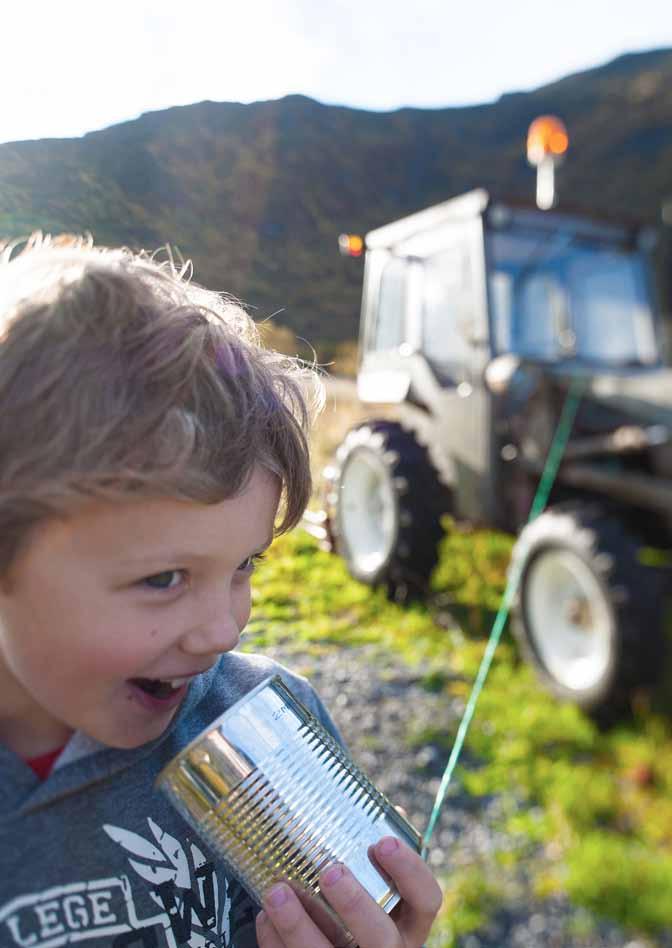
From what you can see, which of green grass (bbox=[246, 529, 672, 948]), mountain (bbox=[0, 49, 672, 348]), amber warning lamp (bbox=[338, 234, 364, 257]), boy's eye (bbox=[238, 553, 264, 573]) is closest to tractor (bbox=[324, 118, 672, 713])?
green grass (bbox=[246, 529, 672, 948])

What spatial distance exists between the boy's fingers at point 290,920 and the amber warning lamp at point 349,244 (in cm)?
80

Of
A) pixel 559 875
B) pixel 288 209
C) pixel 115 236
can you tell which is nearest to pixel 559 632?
pixel 559 875

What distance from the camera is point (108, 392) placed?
575 millimetres

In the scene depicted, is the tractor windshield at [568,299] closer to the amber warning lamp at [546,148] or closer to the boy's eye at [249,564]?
the amber warning lamp at [546,148]

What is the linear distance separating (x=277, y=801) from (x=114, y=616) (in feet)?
0.55

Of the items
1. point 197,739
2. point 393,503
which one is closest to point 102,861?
point 197,739

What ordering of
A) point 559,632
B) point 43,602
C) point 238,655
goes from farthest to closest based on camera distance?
1. point 559,632
2. point 238,655
3. point 43,602

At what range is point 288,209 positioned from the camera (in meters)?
0.95

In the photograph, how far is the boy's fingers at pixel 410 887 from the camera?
2.03 feet

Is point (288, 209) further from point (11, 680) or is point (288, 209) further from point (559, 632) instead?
point (559, 632)

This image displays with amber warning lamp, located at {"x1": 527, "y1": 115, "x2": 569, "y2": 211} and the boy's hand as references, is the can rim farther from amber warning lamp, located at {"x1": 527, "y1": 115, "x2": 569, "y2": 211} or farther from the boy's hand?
amber warning lamp, located at {"x1": 527, "y1": 115, "x2": 569, "y2": 211}

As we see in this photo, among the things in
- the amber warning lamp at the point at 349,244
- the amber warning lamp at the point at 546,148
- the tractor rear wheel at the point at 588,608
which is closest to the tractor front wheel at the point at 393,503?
the tractor rear wheel at the point at 588,608

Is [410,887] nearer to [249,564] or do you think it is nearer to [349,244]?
[249,564]

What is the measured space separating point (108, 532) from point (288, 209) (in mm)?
511
